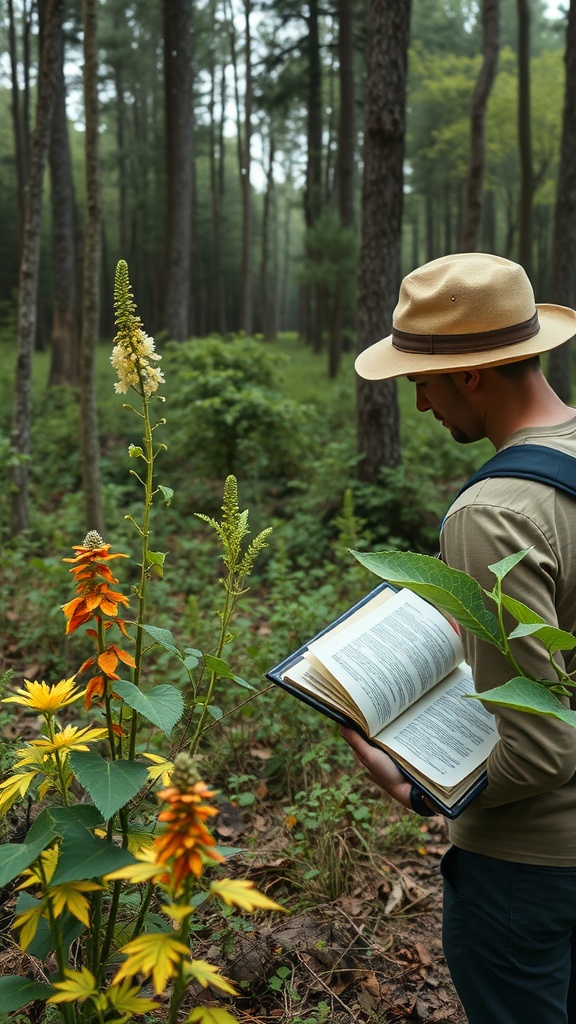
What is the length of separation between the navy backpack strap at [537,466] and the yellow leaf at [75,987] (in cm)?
119

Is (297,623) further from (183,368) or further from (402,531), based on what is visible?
(183,368)

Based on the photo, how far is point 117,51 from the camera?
89.7ft

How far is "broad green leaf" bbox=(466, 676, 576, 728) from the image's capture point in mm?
1207

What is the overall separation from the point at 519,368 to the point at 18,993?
1.61 m

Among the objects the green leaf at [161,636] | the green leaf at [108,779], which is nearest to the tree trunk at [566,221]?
the green leaf at [161,636]

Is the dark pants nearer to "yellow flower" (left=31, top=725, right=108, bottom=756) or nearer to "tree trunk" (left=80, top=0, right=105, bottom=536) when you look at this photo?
"yellow flower" (left=31, top=725, right=108, bottom=756)

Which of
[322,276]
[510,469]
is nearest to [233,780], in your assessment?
[510,469]

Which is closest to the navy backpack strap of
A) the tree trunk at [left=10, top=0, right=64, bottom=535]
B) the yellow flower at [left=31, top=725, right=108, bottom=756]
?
the yellow flower at [left=31, top=725, right=108, bottom=756]

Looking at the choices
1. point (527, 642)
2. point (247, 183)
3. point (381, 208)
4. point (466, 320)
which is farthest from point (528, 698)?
point (247, 183)

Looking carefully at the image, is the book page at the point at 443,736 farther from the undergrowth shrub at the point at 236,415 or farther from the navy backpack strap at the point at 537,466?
the undergrowth shrub at the point at 236,415

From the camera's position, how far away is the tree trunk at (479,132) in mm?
11195

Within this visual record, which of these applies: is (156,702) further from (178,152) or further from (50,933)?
(178,152)

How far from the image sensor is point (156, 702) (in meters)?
1.63

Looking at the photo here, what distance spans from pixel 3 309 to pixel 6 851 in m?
39.2
